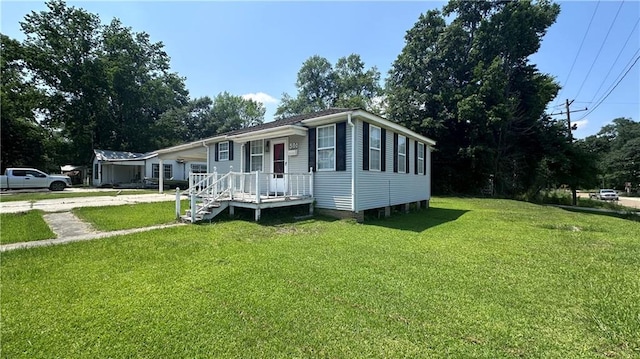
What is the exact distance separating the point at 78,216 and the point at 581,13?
66.8 feet

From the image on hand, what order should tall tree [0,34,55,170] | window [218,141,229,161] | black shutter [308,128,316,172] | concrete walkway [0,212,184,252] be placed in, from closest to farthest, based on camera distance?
concrete walkway [0,212,184,252] → black shutter [308,128,316,172] → window [218,141,229,161] → tall tree [0,34,55,170]

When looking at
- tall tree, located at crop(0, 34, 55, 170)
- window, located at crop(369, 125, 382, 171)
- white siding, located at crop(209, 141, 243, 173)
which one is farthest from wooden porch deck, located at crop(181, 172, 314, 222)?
tall tree, located at crop(0, 34, 55, 170)

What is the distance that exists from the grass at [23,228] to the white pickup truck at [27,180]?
13.6m

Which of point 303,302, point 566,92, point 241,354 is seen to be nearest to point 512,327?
point 303,302

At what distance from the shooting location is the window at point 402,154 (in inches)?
450

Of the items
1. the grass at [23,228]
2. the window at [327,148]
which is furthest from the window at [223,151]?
the grass at [23,228]

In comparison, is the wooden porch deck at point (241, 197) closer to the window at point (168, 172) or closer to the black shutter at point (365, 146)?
the black shutter at point (365, 146)

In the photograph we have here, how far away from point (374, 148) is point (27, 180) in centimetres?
2306

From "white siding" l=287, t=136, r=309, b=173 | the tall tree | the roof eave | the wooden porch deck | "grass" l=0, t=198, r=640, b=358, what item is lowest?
"grass" l=0, t=198, r=640, b=358

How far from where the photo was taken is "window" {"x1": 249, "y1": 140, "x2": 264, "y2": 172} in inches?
439

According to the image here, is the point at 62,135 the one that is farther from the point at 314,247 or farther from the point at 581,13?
the point at 581,13

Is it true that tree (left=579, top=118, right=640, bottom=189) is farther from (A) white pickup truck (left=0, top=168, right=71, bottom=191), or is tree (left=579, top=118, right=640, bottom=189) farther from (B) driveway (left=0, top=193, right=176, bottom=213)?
(A) white pickup truck (left=0, top=168, right=71, bottom=191)

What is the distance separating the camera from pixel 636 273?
13.9ft

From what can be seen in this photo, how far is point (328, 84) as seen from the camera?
37938mm
